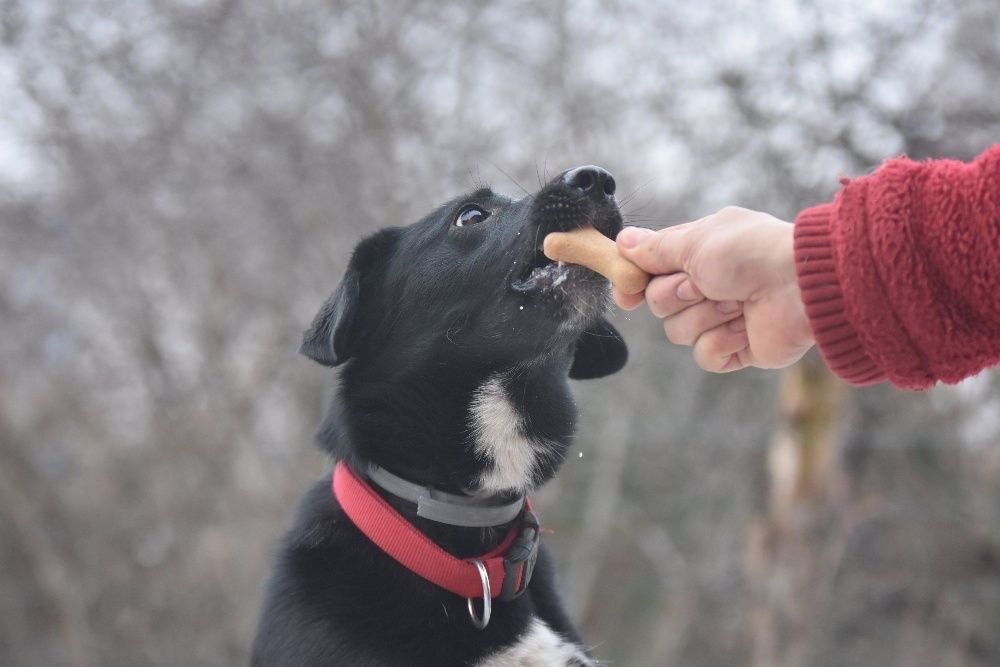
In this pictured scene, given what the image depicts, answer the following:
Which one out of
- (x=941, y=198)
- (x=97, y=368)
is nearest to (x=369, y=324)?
(x=941, y=198)

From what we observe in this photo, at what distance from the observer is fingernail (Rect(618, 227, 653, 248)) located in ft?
7.09

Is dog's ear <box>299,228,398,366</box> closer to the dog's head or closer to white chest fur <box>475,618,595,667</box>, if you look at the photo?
the dog's head

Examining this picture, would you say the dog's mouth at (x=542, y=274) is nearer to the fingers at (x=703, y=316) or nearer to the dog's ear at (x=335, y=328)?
the fingers at (x=703, y=316)

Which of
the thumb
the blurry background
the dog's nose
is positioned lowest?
the blurry background

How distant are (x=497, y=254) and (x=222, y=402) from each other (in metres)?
6.27

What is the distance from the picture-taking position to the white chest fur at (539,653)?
236 cm

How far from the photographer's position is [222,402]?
8328mm

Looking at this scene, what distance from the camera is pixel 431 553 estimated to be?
236 centimetres

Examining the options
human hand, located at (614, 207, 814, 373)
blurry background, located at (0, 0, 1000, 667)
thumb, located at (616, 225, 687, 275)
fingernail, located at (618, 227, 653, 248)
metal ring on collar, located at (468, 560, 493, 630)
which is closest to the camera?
human hand, located at (614, 207, 814, 373)

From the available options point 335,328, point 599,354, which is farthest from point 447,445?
point 599,354

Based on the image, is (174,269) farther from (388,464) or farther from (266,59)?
(388,464)

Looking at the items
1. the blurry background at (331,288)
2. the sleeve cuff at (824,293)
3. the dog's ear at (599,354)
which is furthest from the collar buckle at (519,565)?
the blurry background at (331,288)

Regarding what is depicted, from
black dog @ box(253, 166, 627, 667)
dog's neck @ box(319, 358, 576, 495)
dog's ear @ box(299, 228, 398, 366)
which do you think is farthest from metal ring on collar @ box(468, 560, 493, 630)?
dog's ear @ box(299, 228, 398, 366)

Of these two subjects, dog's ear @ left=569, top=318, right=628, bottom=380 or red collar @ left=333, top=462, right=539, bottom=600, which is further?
dog's ear @ left=569, top=318, right=628, bottom=380
